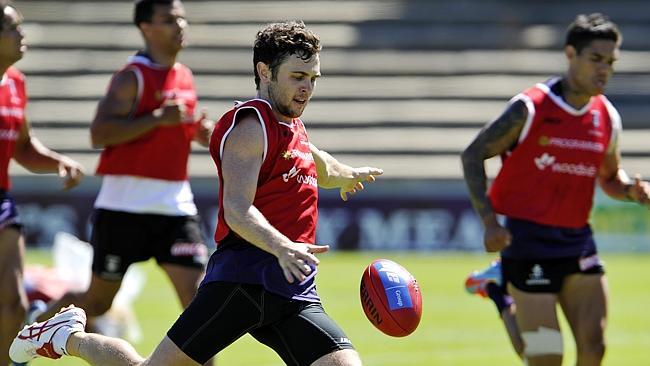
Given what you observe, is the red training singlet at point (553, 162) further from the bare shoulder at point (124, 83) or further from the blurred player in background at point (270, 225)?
the bare shoulder at point (124, 83)

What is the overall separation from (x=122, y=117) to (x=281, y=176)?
2845mm

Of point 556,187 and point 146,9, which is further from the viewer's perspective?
point 146,9

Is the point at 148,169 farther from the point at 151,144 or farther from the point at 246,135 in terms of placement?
the point at 246,135

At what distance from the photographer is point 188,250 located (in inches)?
322

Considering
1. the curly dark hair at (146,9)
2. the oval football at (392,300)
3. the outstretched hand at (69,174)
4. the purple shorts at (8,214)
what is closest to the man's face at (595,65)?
the oval football at (392,300)

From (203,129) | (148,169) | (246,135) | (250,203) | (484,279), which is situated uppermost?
(246,135)

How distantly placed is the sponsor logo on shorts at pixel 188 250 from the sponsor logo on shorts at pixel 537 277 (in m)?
2.11

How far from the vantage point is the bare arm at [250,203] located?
17.1 ft

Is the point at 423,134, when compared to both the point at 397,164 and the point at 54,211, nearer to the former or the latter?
the point at 397,164

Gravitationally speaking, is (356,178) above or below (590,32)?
below

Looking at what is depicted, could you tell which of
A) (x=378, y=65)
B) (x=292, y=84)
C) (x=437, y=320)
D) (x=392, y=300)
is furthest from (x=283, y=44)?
(x=378, y=65)

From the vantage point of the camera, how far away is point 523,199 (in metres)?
7.80

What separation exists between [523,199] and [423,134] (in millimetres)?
15356

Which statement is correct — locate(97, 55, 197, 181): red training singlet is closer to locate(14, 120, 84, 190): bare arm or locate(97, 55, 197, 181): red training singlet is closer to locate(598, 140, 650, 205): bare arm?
locate(14, 120, 84, 190): bare arm
